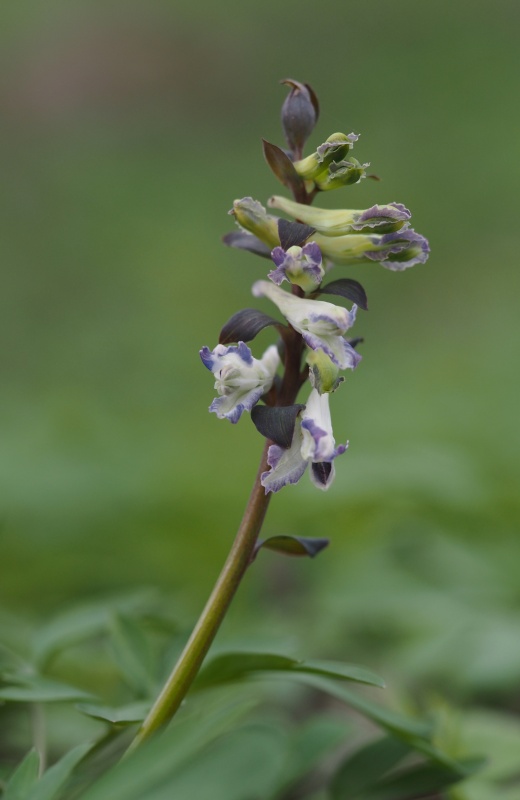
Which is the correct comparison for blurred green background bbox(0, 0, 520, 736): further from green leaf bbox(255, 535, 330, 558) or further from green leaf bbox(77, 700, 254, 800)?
green leaf bbox(77, 700, 254, 800)

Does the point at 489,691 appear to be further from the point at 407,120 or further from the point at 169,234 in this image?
the point at 407,120

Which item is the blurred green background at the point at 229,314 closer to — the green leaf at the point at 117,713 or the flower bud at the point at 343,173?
the green leaf at the point at 117,713

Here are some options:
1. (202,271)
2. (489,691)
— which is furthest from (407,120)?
(489,691)

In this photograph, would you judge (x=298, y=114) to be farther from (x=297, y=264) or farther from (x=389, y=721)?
(x=389, y=721)

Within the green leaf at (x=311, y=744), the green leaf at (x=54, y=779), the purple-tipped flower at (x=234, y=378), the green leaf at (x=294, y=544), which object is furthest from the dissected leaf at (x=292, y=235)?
the green leaf at (x=311, y=744)

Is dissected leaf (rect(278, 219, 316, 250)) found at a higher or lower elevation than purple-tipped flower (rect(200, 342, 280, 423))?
higher

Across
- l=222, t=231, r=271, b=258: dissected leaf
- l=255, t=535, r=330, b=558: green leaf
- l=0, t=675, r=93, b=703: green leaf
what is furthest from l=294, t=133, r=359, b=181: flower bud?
l=0, t=675, r=93, b=703: green leaf
